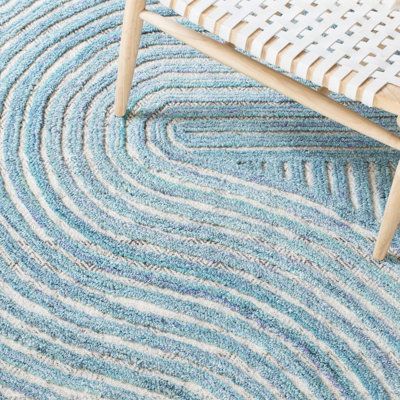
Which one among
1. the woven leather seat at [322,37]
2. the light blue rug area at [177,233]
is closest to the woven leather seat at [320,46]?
the woven leather seat at [322,37]

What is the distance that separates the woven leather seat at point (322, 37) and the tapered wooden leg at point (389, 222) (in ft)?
0.40

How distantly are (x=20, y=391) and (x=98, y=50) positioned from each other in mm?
610

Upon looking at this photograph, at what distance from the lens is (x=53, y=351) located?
102cm

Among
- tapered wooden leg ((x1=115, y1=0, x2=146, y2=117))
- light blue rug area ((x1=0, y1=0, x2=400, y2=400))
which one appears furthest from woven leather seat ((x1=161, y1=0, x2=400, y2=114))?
light blue rug area ((x1=0, y1=0, x2=400, y2=400))

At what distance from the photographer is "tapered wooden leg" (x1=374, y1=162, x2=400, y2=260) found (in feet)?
3.33

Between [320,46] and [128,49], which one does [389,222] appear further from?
[128,49]

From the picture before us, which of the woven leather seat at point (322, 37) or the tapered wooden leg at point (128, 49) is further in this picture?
the tapered wooden leg at point (128, 49)

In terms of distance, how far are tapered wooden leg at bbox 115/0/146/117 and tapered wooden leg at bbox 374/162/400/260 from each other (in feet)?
1.35

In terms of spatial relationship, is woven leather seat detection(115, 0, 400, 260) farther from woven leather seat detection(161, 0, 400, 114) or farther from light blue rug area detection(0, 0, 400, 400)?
light blue rug area detection(0, 0, 400, 400)

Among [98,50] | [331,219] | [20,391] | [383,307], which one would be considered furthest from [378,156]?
[20,391]

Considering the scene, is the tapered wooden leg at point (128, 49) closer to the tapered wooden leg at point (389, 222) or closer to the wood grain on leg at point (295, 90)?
the wood grain on leg at point (295, 90)

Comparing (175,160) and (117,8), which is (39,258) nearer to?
(175,160)

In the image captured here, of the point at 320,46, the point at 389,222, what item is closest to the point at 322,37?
Result: the point at 320,46

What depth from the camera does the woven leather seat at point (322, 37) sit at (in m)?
0.94
